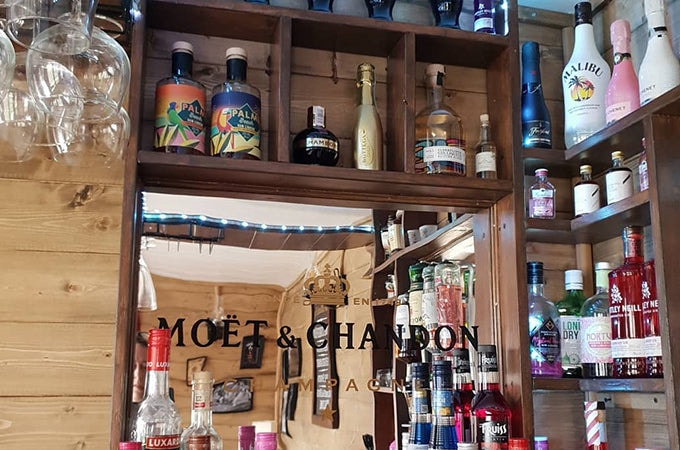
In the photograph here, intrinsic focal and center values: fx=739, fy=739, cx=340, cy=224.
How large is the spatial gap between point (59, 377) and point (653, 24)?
124 cm

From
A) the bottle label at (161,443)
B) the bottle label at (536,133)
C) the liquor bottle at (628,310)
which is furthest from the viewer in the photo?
the bottle label at (536,133)

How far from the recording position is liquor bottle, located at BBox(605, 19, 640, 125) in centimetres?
142

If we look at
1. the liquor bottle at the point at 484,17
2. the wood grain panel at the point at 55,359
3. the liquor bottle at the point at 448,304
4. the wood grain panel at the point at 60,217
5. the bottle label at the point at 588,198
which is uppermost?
the liquor bottle at the point at 484,17

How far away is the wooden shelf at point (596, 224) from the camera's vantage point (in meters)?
1.33

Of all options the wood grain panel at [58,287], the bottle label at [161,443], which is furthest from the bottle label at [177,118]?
the bottle label at [161,443]

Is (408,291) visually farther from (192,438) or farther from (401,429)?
(192,438)

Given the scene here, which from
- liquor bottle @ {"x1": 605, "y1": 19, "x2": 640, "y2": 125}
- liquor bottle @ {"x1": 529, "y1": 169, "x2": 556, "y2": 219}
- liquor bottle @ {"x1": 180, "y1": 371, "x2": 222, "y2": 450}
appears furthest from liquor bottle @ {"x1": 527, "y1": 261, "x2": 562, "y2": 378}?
liquor bottle @ {"x1": 180, "y1": 371, "x2": 222, "y2": 450}

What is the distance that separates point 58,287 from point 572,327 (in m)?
0.96

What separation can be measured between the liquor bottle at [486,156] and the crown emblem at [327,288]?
343mm

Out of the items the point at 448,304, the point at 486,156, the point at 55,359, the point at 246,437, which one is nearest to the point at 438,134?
the point at 486,156

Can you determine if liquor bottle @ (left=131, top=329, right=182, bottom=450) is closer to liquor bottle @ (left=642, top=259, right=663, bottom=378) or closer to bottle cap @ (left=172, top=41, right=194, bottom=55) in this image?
bottle cap @ (left=172, top=41, right=194, bottom=55)

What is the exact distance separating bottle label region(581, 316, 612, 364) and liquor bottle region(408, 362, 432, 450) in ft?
1.10

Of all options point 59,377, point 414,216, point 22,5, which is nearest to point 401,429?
point 414,216

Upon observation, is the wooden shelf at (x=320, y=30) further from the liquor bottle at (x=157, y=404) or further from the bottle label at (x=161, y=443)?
the bottle label at (x=161, y=443)
